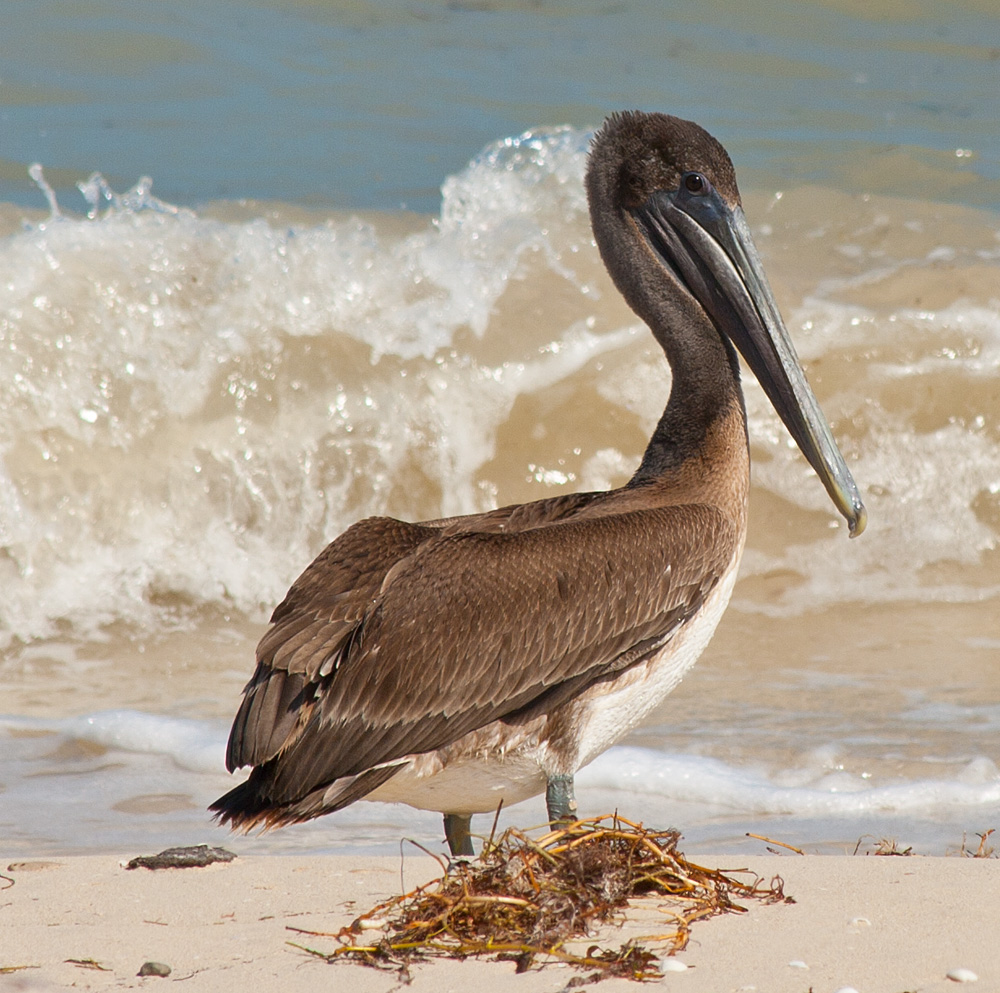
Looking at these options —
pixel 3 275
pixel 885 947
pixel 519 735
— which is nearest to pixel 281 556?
pixel 3 275

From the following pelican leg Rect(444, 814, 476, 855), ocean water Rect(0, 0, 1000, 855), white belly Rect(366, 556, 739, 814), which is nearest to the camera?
white belly Rect(366, 556, 739, 814)

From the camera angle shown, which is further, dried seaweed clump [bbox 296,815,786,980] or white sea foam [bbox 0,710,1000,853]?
white sea foam [bbox 0,710,1000,853]

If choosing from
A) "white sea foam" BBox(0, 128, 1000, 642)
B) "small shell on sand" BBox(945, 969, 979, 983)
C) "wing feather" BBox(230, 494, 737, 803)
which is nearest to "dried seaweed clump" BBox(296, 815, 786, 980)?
"small shell on sand" BBox(945, 969, 979, 983)

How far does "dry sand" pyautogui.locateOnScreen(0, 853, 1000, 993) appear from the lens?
2.62 meters

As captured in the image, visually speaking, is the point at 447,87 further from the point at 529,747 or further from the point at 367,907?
the point at 367,907

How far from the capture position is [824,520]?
7949mm

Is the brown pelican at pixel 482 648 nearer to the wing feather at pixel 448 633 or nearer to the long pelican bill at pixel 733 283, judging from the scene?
the wing feather at pixel 448 633

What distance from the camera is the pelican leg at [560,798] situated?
142 inches

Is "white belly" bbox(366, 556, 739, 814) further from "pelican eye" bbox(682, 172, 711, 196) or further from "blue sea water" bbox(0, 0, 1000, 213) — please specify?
"blue sea water" bbox(0, 0, 1000, 213)

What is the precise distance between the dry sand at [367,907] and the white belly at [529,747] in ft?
0.74

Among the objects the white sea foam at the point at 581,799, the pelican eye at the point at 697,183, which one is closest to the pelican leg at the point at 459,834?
the white sea foam at the point at 581,799

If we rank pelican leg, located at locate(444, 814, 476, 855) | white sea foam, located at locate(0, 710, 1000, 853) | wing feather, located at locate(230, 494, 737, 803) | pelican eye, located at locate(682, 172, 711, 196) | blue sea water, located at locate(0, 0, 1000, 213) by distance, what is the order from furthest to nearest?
blue sea water, located at locate(0, 0, 1000, 213) → white sea foam, located at locate(0, 710, 1000, 853) → pelican eye, located at locate(682, 172, 711, 196) → pelican leg, located at locate(444, 814, 476, 855) → wing feather, located at locate(230, 494, 737, 803)

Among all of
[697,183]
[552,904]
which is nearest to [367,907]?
[552,904]

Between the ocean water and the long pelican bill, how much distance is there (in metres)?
1.28
